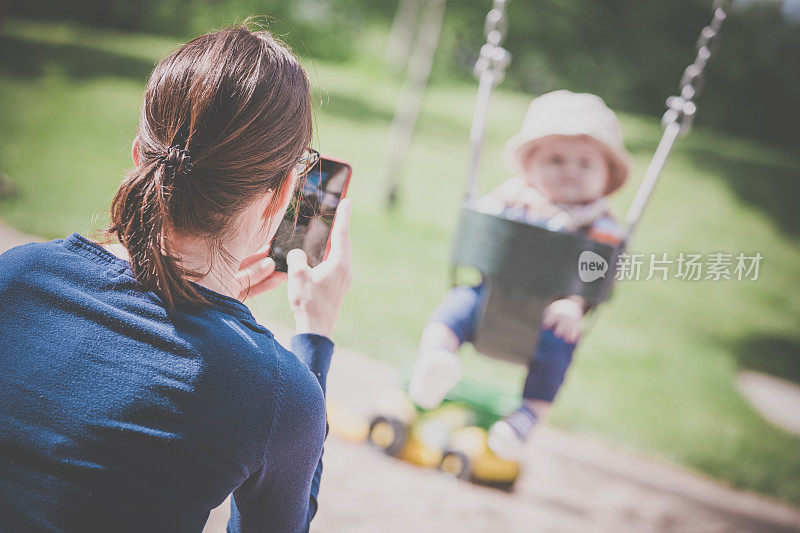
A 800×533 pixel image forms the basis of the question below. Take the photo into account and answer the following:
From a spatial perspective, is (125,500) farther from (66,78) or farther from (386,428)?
(66,78)

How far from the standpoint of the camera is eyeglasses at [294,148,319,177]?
111 centimetres

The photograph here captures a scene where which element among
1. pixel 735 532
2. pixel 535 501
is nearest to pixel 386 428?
pixel 535 501

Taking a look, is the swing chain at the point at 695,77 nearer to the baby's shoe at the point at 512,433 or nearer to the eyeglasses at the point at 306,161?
the baby's shoe at the point at 512,433

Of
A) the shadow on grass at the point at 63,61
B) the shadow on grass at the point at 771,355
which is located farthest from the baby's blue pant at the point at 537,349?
the shadow on grass at the point at 63,61

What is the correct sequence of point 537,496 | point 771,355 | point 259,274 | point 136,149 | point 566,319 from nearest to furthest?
point 136,149
point 259,274
point 566,319
point 537,496
point 771,355

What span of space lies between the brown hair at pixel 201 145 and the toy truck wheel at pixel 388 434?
9.66ft

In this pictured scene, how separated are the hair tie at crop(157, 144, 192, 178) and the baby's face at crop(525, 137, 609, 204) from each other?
1870mm

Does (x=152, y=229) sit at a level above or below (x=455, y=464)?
above

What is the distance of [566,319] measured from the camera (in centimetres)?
244

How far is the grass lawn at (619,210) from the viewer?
5387 mm

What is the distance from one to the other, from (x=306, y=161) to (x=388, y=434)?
292 centimetres

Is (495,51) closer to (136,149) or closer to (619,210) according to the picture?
(136,149)

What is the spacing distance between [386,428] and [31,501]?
9.95 ft

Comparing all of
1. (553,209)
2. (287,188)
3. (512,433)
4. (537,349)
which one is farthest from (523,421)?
(287,188)
